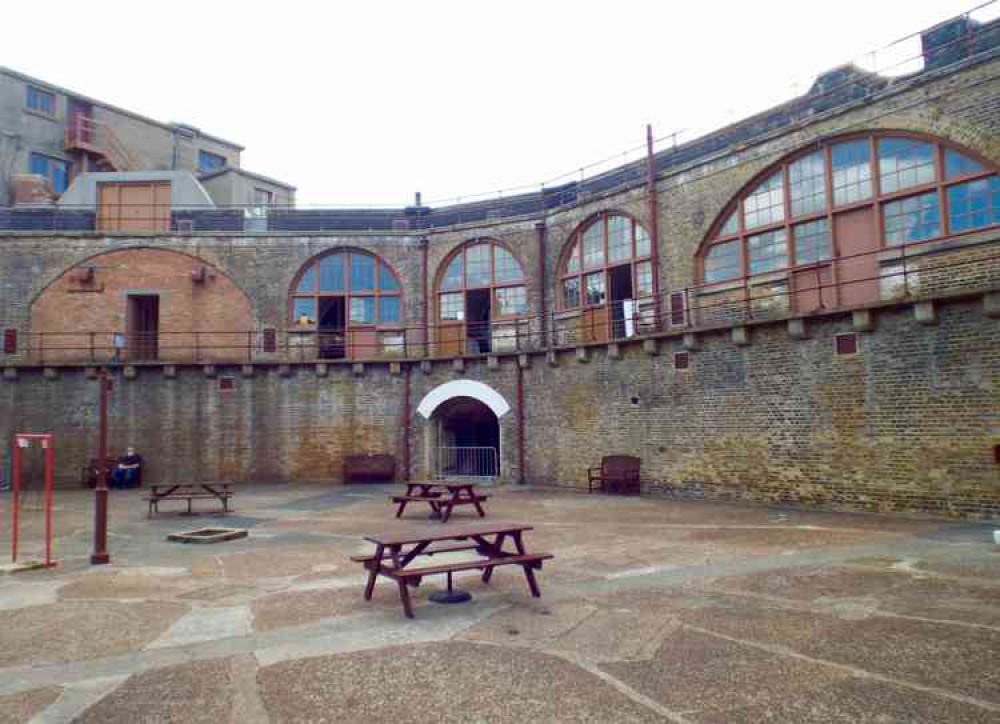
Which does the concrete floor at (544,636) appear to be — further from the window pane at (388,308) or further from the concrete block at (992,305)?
the window pane at (388,308)

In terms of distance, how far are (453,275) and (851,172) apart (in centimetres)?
1130

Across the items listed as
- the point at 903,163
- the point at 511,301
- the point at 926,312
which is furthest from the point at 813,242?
the point at 511,301

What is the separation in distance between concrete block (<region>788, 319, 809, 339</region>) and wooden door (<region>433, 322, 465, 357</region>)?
1032 centimetres

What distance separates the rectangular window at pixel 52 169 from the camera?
27.6m

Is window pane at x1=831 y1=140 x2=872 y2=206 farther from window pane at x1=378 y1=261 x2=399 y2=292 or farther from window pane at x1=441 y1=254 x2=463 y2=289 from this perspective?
window pane at x1=378 y1=261 x2=399 y2=292

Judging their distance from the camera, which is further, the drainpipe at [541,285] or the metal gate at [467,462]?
the metal gate at [467,462]

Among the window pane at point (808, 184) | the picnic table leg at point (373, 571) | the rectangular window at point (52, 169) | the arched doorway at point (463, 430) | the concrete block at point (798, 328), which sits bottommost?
the picnic table leg at point (373, 571)

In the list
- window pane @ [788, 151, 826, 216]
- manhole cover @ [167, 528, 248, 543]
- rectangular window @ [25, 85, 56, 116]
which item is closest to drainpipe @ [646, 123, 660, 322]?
window pane @ [788, 151, 826, 216]

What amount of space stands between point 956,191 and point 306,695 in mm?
12914

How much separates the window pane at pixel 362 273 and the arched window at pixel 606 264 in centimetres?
610

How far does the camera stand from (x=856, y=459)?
38.8 ft

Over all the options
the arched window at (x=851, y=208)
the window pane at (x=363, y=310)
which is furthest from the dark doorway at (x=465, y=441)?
the arched window at (x=851, y=208)

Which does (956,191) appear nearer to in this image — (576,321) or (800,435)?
(800,435)

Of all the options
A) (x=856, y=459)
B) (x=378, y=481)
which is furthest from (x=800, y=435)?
(x=378, y=481)
